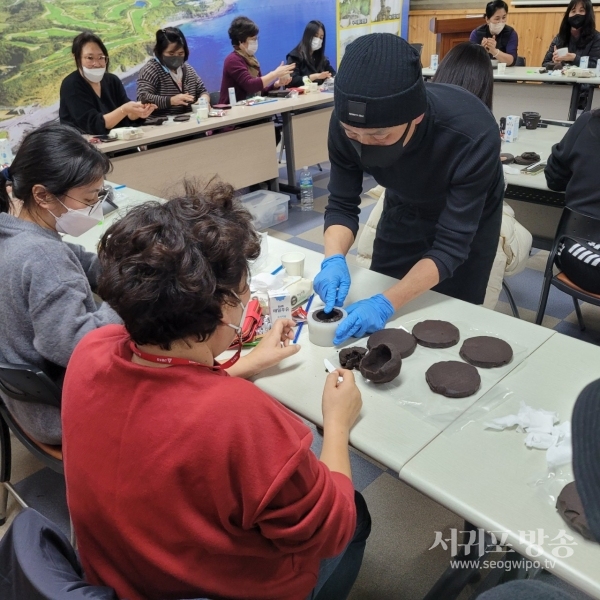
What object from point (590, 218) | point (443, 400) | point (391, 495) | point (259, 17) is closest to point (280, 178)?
point (259, 17)

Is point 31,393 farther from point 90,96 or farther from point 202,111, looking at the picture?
point 202,111

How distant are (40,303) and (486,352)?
1.06 metres

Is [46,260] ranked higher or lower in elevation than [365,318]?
higher

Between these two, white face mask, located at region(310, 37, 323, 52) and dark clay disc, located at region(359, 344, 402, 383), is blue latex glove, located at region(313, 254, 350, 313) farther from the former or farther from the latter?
white face mask, located at region(310, 37, 323, 52)

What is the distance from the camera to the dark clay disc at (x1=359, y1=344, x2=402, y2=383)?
45.0 inches

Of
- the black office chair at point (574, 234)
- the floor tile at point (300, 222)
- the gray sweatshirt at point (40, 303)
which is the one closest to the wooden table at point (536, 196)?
the black office chair at point (574, 234)

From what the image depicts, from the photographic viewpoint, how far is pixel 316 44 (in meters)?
5.05

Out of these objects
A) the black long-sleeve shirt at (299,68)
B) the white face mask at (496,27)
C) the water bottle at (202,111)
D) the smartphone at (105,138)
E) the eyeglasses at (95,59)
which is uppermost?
the white face mask at (496,27)

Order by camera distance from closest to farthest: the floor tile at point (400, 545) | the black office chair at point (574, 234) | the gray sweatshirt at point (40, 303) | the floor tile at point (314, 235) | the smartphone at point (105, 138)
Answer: the gray sweatshirt at point (40, 303) → the floor tile at point (400, 545) → the black office chair at point (574, 234) → the smartphone at point (105, 138) → the floor tile at point (314, 235)

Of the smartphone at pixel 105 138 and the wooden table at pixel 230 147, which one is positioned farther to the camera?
the wooden table at pixel 230 147

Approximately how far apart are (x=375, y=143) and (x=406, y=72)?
0.61ft

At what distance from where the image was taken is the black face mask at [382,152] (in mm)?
1351

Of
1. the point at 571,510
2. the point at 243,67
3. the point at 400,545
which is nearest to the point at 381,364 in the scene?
the point at 571,510

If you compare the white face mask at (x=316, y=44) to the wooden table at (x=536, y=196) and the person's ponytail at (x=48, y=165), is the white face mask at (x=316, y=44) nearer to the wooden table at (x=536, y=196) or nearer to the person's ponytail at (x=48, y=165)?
the wooden table at (x=536, y=196)
